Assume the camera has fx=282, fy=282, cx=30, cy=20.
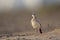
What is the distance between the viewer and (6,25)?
13.8m

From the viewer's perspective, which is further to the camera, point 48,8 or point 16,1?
point 16,1

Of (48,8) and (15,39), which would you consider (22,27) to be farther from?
(48,8)

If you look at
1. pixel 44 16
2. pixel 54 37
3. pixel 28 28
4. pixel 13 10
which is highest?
pixel 13 10

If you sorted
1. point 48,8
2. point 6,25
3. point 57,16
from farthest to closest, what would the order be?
point 48,8, point 57,16, point 6,25

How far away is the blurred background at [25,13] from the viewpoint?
42.8 ft

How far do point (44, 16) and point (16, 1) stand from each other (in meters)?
5.74

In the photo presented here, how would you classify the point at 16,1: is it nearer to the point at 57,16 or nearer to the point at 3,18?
the point at 3,18

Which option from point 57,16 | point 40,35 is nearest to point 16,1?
point 57,16

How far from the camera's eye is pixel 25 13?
16953 mm

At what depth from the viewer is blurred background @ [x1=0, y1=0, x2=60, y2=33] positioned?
1303cm

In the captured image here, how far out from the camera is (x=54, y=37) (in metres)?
8.93

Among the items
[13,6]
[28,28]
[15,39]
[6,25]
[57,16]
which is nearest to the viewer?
[15,39]

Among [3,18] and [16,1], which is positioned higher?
[16,1]

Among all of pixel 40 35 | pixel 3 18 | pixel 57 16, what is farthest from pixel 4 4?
pixel 40 35
